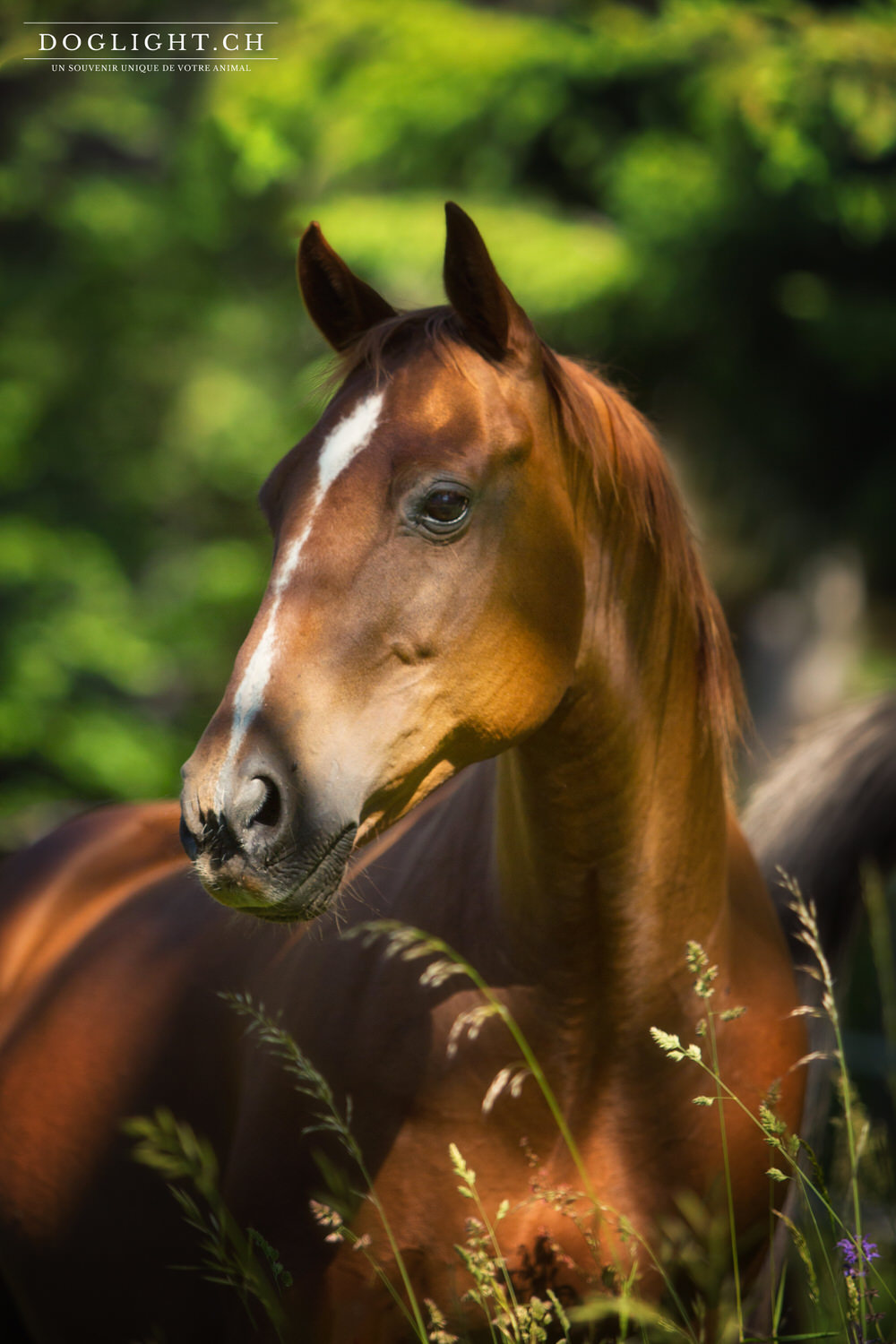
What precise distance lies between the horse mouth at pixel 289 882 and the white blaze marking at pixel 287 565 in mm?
92

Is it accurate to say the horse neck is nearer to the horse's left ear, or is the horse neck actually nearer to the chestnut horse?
the chestnut horse

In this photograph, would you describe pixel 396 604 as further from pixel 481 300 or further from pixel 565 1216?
pixel 565 1216

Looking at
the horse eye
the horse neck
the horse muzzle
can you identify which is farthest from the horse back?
the horse eye

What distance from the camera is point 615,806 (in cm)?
170

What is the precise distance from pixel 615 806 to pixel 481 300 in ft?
2.47

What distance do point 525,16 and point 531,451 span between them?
7.36 m

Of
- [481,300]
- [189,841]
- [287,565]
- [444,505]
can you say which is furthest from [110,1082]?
[481,300]

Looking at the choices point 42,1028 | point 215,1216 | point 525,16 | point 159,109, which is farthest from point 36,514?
point 215,1216

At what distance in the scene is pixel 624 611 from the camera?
5.69 ft

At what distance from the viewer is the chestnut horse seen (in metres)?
1.42

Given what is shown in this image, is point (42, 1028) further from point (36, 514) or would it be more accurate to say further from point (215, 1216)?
point (36, 514)

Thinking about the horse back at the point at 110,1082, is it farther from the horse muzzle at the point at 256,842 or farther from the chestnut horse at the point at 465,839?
the horse muzzle at the point at 256,842

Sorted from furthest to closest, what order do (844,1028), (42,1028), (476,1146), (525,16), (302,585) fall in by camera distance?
(525,16), (844,1028), (42,1028), (476,1146), (302,585)

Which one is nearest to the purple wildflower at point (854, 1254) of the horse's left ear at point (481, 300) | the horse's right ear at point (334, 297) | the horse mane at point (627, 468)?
the horse mane at point (627, 468)
